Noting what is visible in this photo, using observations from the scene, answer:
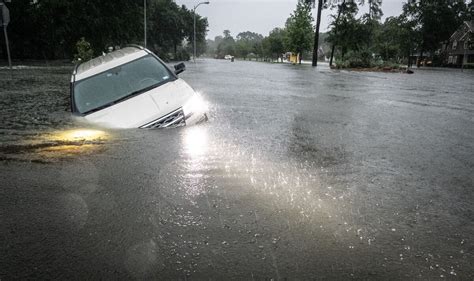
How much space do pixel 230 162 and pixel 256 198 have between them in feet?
4.12

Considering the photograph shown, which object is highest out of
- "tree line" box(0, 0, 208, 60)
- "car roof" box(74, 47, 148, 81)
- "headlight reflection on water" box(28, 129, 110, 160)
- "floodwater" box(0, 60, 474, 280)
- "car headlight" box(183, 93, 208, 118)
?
"tree line" box(0, 0, 208, 60)

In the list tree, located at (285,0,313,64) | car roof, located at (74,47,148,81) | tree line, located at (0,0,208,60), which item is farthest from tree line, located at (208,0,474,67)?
car roof, located at (74,47,148,81)

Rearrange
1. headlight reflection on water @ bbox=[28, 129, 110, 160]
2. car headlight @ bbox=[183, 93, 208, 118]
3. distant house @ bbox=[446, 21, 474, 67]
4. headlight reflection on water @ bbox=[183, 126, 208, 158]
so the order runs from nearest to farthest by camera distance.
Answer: headlight reflection on water @ bbox=[28, 129, 110, 160], headlight reflection on water @ bbox=[183, 126, 208, 158], car headlight @ bbox=[183, 93, 208, 118], distant house @ bbox=[446, 21, 474, 67]

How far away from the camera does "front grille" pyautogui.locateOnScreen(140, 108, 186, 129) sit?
5914 mm

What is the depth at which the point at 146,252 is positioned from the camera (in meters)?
2.50

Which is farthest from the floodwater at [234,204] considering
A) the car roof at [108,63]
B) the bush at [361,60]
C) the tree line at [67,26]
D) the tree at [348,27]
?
the tree at [348,27]

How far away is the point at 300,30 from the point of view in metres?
59.7

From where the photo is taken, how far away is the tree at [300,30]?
59125mm

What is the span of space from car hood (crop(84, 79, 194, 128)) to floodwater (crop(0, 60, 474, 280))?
22 cm

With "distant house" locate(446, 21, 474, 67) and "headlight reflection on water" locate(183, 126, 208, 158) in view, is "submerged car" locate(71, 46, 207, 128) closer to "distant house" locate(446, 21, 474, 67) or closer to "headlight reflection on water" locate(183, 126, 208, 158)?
"headlight reflection on water" locate(183, 126, 208, 158)

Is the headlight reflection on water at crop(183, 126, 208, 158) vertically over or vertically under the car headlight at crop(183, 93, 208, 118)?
under

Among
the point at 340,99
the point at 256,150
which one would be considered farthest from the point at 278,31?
the point at 256,150

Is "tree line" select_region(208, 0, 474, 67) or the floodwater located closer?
the floodwater

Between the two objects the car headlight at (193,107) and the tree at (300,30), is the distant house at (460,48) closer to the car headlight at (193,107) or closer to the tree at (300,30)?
the tree at (300,30)
